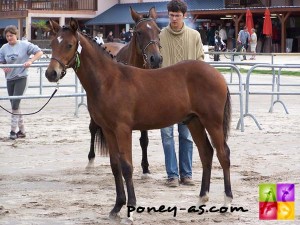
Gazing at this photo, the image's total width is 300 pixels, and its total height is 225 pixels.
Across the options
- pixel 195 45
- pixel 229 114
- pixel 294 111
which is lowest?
pixel 294 111

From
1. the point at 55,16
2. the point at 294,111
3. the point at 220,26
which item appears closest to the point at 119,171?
the point at 294,111

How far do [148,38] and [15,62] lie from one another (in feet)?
14.9

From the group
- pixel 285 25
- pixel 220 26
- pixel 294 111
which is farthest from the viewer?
pixel 220 26

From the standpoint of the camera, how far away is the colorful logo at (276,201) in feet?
22.2

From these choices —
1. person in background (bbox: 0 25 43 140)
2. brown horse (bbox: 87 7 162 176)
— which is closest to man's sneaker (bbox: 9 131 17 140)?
person in background (bbox: 0 25 43 140)

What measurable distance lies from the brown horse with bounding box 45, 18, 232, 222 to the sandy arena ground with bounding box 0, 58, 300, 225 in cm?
A: 43

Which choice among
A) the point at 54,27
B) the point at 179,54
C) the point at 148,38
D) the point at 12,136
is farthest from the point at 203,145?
the point at 12,136

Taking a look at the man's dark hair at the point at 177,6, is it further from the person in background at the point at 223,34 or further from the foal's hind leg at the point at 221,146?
the person in background at the point at 223,34

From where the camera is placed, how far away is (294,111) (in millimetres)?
18219

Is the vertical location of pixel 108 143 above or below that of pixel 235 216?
above

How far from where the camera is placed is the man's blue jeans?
9.34 m

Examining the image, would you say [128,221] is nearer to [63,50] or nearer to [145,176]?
[63,50]

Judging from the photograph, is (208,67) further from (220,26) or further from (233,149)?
(220,26)

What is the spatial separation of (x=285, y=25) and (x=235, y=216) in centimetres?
4089
